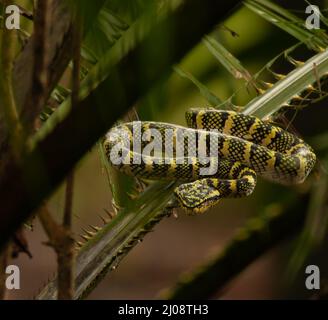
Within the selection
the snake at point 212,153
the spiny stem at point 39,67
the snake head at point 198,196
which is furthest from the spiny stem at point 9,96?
Answer: the snake head at point 198,196

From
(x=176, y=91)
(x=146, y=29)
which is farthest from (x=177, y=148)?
(x=146, y=29)

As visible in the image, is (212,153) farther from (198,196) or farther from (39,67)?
(39,67)

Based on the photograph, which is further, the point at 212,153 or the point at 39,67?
the point at 212,153

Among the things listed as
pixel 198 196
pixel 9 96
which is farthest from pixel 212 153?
pixel 9 96

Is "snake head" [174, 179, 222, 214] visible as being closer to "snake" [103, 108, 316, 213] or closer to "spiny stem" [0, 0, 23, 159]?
"snake" [103, 108, 316, 213]

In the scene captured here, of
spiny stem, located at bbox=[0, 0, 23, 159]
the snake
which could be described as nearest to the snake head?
the snake

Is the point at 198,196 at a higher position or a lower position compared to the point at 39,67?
higher

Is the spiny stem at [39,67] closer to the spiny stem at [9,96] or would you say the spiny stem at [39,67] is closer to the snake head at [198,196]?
the spiny stem at [9,96]

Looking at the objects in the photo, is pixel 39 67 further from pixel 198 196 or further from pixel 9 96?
pixel 198 196
